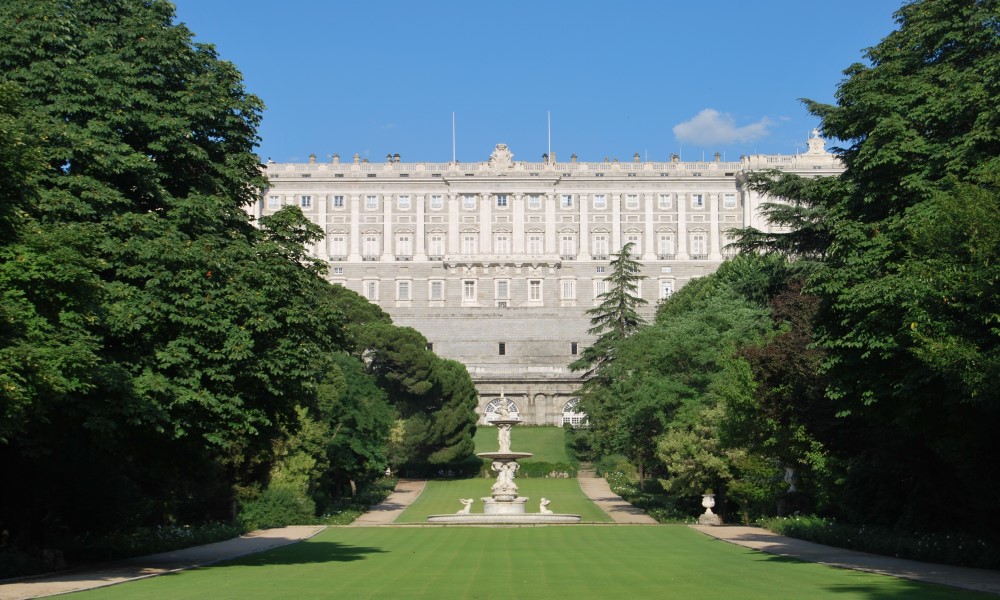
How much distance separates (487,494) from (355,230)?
209ft

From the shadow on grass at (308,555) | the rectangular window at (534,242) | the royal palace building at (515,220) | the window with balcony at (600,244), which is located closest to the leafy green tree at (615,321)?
the shadow on grass at (308,555)

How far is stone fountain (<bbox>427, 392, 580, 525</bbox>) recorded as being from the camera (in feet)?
134

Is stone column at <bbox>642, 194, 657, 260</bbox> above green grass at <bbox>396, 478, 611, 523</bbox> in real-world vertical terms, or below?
above

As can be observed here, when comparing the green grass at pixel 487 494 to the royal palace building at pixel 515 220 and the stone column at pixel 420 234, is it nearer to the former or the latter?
the royal palace building at pixel 515 220

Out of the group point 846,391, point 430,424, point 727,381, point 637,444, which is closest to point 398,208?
point 430,424

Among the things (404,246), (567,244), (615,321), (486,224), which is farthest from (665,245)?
(615,321)

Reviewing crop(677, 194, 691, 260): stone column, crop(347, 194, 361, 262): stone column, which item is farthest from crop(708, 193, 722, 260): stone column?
crop(347, 194, 361, 262): stone column

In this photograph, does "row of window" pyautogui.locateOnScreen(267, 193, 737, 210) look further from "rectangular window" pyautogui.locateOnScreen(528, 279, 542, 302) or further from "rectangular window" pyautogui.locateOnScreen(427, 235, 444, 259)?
"rectangular window" pyautogui.locateOnScreen(528, 279, 542, 302)

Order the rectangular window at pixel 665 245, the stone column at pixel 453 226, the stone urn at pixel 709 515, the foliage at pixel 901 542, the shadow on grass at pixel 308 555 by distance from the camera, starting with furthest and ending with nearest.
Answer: the stone column at pixel 453 226 → the rectangular window at pixel 665 245 → the stone urn at pixel 709 515 → the shadow on grass at pixel 308 555 → the foliage at pixel 901 542

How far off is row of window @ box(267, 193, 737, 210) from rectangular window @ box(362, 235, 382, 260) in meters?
3.08

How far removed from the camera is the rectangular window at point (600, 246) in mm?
115650

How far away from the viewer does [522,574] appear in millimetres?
20812

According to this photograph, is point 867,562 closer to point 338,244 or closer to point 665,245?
point 665,245

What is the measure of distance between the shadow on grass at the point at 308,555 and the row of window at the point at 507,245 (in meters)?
86.1
